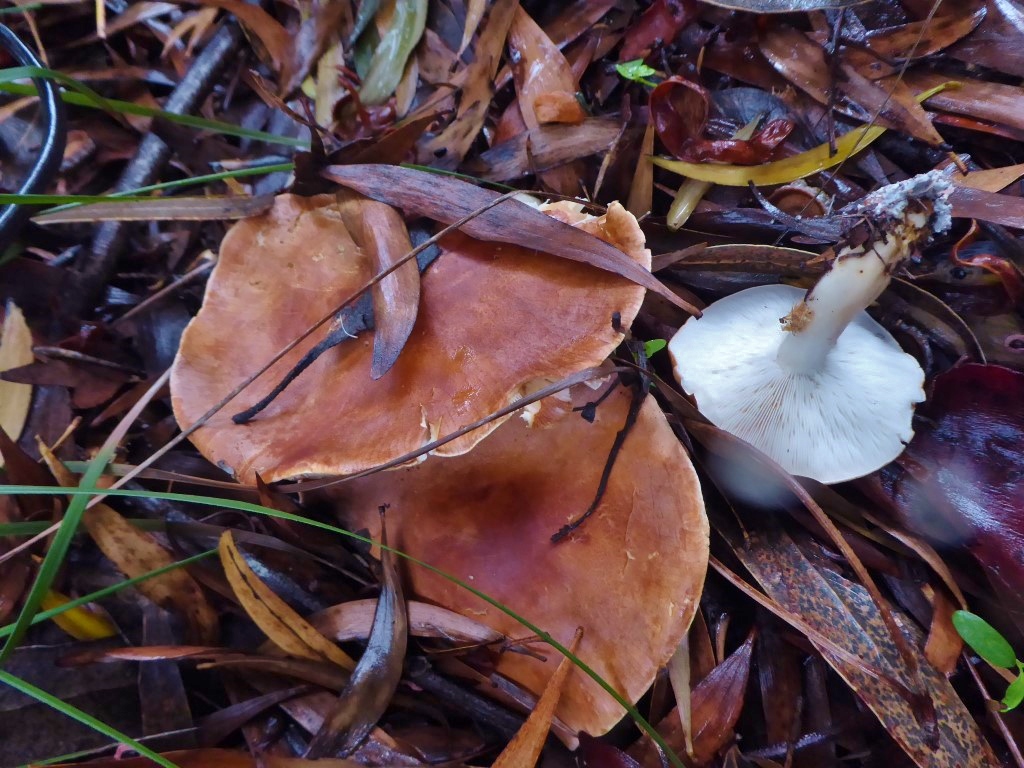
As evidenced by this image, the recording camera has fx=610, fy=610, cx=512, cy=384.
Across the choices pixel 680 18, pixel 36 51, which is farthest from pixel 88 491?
pixel 680 18

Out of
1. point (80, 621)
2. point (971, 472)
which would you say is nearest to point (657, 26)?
point (971, 472)

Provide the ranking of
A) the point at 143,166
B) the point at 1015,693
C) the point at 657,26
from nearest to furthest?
the point at 1015,693
the point at 657,26
the point at 143,166

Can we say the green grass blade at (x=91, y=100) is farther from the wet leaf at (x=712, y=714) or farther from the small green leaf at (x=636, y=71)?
the wet leaf at (x=712, y=714)

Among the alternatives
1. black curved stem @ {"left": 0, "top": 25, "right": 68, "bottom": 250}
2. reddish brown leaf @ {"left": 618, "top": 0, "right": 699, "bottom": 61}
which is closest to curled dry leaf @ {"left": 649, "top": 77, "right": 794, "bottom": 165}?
reddish brown leaf @ {"left": 618, "top": 0, "right": 699, "bottom": 61}

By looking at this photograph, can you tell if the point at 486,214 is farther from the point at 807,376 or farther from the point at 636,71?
the point at 807,376

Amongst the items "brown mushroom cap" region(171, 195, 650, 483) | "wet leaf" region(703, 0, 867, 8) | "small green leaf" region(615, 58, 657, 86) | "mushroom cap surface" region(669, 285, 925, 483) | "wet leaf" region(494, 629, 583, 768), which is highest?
"wet leaf" region(703, 0, 867, 8)

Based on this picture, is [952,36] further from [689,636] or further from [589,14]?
[689,636]

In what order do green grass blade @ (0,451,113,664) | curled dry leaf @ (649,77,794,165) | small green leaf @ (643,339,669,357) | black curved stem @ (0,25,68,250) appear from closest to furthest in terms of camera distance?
green grass blade @ (0,451,113,664) → small green leaf @ (643,339,669,357) → curled dry leaf @ (649,77,794,165) → black curved stem @ (0,25,68,250)

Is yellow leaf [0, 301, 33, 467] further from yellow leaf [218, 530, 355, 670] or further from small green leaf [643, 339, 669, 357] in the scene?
small green leaf [643, 339, 669, 357]
